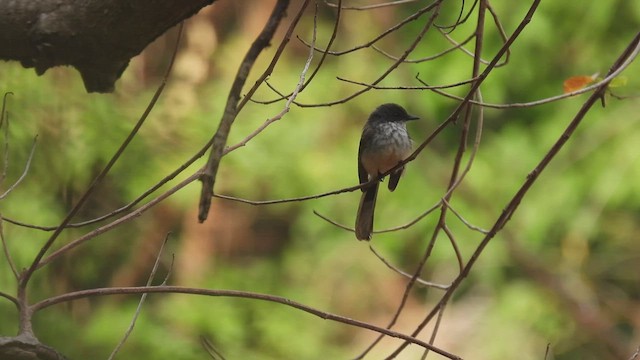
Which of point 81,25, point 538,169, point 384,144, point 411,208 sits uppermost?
point 411,208

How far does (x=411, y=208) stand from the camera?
7.46 m

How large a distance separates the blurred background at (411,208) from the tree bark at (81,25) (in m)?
3.86

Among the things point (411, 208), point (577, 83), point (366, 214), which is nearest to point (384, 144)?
point (366, 214)

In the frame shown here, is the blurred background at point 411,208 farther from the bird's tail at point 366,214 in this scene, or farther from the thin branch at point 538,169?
the thin branch at point 538,169

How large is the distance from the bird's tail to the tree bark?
118 centimetres

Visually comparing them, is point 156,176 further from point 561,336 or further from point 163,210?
point 561,336

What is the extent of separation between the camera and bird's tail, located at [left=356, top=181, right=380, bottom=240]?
346cm

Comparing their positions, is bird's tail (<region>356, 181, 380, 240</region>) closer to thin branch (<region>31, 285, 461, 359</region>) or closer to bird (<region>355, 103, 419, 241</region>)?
bird (<region>355, 103, 419, 241</region>)

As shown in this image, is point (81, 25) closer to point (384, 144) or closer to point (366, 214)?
point (366, 214)

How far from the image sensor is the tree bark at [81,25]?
94.3 inches


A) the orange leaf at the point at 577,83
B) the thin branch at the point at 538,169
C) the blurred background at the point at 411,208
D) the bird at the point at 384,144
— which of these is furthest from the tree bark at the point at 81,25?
the blurred background at the point at 411,208

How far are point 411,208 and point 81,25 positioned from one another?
17.2 ft

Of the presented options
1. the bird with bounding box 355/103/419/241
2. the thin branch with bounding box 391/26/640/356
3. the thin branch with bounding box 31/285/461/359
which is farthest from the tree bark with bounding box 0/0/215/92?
the bird with bounding box 355/103/419/241

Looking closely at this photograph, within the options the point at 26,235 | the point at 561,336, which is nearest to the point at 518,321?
the point at 561,336
